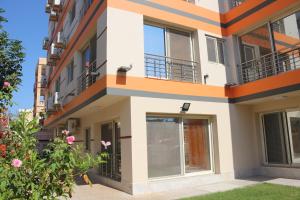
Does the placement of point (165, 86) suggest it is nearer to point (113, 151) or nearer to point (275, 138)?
point (113, 151)

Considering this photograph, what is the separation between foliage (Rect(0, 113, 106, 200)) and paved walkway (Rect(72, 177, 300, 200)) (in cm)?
435

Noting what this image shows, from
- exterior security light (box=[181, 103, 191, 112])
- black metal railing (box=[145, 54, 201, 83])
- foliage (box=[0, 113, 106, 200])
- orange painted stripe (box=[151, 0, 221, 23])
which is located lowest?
foliage (box=[0, 113, 106, 200])

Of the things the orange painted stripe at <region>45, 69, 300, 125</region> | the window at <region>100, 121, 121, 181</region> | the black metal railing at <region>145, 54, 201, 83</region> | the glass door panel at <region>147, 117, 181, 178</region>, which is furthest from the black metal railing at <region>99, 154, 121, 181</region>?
the black metal railing at <region>145, 54, 201, 83</region>

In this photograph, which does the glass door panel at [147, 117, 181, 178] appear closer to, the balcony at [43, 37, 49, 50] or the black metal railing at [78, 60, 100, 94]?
the black metal railing at [78, 60, 100, 94]

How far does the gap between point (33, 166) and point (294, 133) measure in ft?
32.4

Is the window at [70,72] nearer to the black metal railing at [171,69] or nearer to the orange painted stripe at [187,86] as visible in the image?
the orange painted stripe at [187,86]

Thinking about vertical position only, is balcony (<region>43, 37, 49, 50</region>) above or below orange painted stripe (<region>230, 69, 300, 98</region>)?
above

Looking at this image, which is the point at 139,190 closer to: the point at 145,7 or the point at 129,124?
the point at 129,124

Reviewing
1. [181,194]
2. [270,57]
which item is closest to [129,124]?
[181,194]

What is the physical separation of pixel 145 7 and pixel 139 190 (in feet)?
21.4

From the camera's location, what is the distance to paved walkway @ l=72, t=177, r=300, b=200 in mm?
8297

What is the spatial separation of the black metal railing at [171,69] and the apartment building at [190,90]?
40mm

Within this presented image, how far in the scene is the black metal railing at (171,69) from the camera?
10242 mm

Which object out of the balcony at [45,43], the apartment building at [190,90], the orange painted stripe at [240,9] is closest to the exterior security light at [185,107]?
the apartment building at [190,90]
